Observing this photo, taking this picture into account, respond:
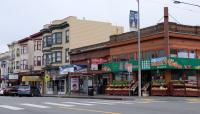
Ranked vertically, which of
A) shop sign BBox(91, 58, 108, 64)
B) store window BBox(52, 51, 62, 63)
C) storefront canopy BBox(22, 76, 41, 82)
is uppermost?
store window BBox(52, 51, 62, 63)

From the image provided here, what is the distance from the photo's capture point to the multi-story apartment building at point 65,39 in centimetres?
6088

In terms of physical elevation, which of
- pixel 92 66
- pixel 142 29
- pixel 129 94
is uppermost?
pixel 142 29

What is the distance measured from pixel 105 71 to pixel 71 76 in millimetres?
9967

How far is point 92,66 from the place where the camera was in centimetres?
4906

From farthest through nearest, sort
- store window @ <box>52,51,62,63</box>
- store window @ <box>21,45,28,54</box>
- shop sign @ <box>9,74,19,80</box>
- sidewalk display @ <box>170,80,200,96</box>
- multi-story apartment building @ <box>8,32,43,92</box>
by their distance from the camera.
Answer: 1. shop sign @ <box>9,74,19,80</box>
2. store window @ <box>21,45,28,54</box>
3. multi-story apartment building @ <box>8,32,43,92</box>
4. store window @ <box>52,51,62,63</box>
5. sidewalk display @ <box>170,80,200,96</box>

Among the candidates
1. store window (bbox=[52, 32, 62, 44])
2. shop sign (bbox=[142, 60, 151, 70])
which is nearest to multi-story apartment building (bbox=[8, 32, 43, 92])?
store window (bbox=[52, 32, 62, 44])

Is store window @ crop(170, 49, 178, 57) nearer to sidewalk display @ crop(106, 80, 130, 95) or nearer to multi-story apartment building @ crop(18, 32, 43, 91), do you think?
sidewalk display @ crop(106, 80, 130, 95)

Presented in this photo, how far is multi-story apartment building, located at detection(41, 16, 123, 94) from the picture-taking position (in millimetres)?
60875

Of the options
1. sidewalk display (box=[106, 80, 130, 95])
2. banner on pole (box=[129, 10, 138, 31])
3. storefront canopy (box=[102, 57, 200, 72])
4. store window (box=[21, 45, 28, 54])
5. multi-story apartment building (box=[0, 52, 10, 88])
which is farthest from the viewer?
multi-story apartment building (box=[0, 52, 10, 88])

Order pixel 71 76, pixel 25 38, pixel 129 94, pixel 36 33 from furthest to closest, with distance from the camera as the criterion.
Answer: pixel 25 38 → pixel 36 33 → pixel 71 76 → pixel 129 94

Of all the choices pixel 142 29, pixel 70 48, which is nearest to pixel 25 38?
pixel 70 48

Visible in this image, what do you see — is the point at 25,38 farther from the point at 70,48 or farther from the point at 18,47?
the point at 70,48

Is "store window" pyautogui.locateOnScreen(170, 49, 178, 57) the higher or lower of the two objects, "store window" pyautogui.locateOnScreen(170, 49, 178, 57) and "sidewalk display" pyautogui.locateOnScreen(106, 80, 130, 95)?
the higher

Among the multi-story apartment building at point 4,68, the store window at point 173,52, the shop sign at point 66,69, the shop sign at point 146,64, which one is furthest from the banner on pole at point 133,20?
the multi-story apartment building at point 4,68
